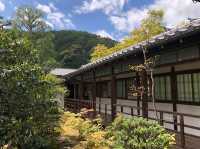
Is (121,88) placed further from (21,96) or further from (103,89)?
(21,96)

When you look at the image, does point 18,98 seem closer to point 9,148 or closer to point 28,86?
point 28,86

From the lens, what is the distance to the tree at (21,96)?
9.16m

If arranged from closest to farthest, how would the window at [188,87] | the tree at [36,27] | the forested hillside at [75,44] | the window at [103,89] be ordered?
the window at [188,87] → the window at [103,89] → the tree at [36,27] → the forested hillside at [75,44]

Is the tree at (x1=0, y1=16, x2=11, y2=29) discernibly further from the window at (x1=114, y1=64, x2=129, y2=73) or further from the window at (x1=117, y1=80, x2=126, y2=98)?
the window at (x1=117, y1=80, x2=126, y2=98)

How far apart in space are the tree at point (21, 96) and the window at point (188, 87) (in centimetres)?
533

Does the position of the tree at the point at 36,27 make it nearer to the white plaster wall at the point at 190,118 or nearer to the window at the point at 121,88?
the window at the point at 121,88

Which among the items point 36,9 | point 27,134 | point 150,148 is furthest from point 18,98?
point 36,9

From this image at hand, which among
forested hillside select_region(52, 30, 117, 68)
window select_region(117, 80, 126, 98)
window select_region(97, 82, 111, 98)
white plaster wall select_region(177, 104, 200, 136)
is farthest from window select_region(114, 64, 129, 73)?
forested hillside select_region(52, 30, 117, 68)

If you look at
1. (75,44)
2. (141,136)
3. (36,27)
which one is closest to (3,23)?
(141,136)

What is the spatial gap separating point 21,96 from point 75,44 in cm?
5768

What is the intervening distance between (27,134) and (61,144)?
111 inches

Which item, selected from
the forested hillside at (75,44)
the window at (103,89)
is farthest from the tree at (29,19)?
the forested hillside at (75,44)

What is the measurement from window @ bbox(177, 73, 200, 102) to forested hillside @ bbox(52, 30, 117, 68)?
51334mm

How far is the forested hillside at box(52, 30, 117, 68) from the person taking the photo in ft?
218
